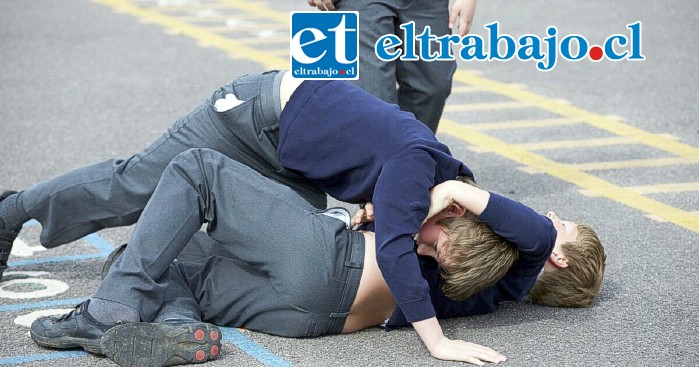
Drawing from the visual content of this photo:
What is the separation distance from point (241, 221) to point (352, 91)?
0.67 meters

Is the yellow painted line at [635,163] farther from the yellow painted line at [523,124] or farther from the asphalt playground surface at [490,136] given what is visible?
the yellow painted line at [523,124]

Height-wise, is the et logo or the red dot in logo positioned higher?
the et logo

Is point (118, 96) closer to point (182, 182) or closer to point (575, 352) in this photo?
point (182, 182)

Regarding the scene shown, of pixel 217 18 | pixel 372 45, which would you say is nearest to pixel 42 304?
pixel 372 45

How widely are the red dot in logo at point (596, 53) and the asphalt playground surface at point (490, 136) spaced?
0.09 m

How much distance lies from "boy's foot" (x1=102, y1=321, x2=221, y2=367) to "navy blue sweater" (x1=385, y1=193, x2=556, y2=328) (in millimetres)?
760

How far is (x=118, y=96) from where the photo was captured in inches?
332

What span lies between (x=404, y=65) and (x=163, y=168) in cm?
152

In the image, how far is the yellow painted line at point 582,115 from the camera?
7102mm

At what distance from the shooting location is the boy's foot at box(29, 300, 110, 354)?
3.96m

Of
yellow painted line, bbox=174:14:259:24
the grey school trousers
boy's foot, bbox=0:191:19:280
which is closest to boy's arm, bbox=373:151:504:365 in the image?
the grey school trousers

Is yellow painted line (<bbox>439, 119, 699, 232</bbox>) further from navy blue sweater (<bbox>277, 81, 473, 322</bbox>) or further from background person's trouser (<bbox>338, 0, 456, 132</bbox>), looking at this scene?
navy blue sweater (<bbox>277, 81, 473, 322</bbox>)

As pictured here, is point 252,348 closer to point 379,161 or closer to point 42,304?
point 379,161

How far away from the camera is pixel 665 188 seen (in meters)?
6.30
